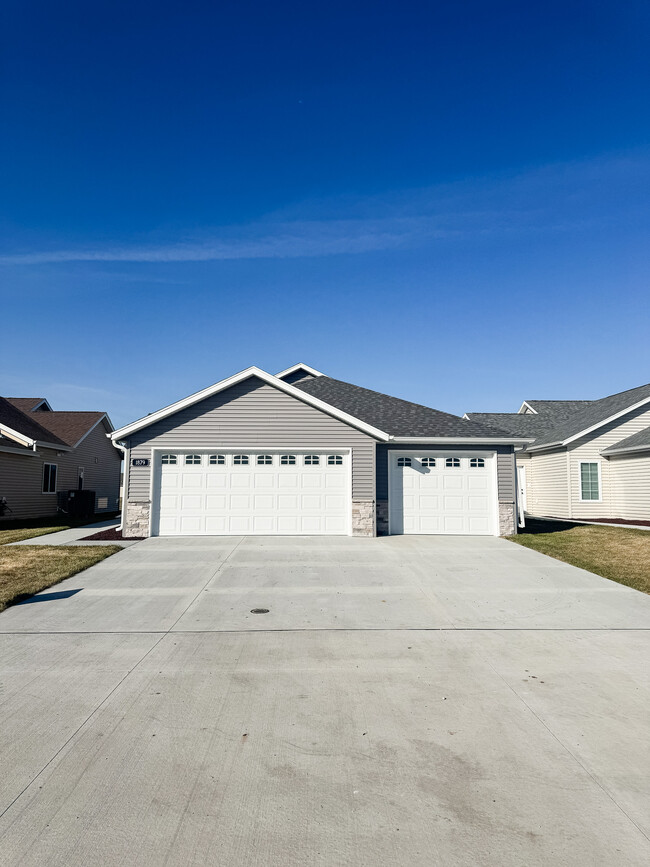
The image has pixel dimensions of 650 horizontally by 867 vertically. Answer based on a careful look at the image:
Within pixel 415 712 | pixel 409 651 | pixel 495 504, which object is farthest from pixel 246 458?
pixel 415 712

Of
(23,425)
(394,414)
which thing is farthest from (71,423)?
(394,414)

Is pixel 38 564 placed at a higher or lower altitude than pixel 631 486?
lower

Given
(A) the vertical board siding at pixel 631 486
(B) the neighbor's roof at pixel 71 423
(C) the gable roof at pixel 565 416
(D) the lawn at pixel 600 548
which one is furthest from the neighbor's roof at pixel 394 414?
(B) the neighbor's roof at pixel 71 423

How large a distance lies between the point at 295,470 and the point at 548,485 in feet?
45.8

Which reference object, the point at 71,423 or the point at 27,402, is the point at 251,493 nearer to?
the point at 71,423

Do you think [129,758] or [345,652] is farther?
[345,652]

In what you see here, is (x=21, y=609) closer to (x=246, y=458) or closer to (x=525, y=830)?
(x=525, y=830)

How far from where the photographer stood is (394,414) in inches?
683

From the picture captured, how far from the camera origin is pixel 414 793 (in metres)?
3.27

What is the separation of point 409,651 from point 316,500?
9.39 m

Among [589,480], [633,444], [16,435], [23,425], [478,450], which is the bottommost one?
[589,480]

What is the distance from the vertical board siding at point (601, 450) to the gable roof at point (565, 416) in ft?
1.44

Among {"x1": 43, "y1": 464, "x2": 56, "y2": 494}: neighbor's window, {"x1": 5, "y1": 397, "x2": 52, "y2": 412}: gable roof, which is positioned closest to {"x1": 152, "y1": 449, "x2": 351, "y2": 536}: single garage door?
{"x1": 43, "y1": 464, "x2": 56, "y2": 494}: neighbor's window

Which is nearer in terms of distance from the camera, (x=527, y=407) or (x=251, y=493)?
(x=251, y=493)
